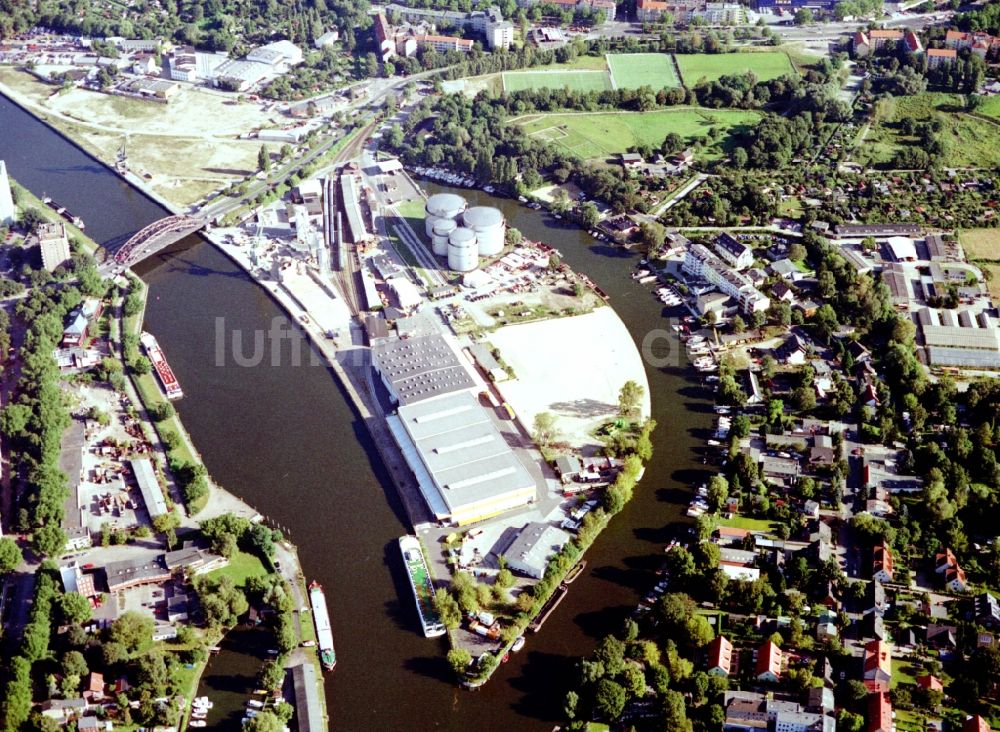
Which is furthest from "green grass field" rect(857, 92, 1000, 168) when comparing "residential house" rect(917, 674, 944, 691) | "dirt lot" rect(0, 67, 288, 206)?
"dirt lot" rect(0, 67, 288, 206)

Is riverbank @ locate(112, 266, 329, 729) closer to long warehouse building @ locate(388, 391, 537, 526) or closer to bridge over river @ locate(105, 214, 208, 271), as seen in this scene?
long warehouse building @ locate(388, 391, 537, 526)

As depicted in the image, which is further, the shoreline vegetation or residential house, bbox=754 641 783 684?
the shoreline vegetation

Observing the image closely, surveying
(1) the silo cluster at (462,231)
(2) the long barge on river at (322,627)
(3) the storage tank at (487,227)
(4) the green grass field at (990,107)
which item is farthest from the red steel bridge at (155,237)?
(4) the green grass field at (990,107)

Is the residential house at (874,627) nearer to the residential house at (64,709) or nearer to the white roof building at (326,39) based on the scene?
the residential house at (64,709)

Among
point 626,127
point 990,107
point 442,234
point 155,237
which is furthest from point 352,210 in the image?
point 990,107

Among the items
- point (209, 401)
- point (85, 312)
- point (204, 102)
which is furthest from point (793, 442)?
point (204, 102)

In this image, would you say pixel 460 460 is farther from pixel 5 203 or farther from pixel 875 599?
pixel 5 203

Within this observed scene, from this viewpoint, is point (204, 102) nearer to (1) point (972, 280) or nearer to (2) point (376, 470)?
(2) point (376, 470)
